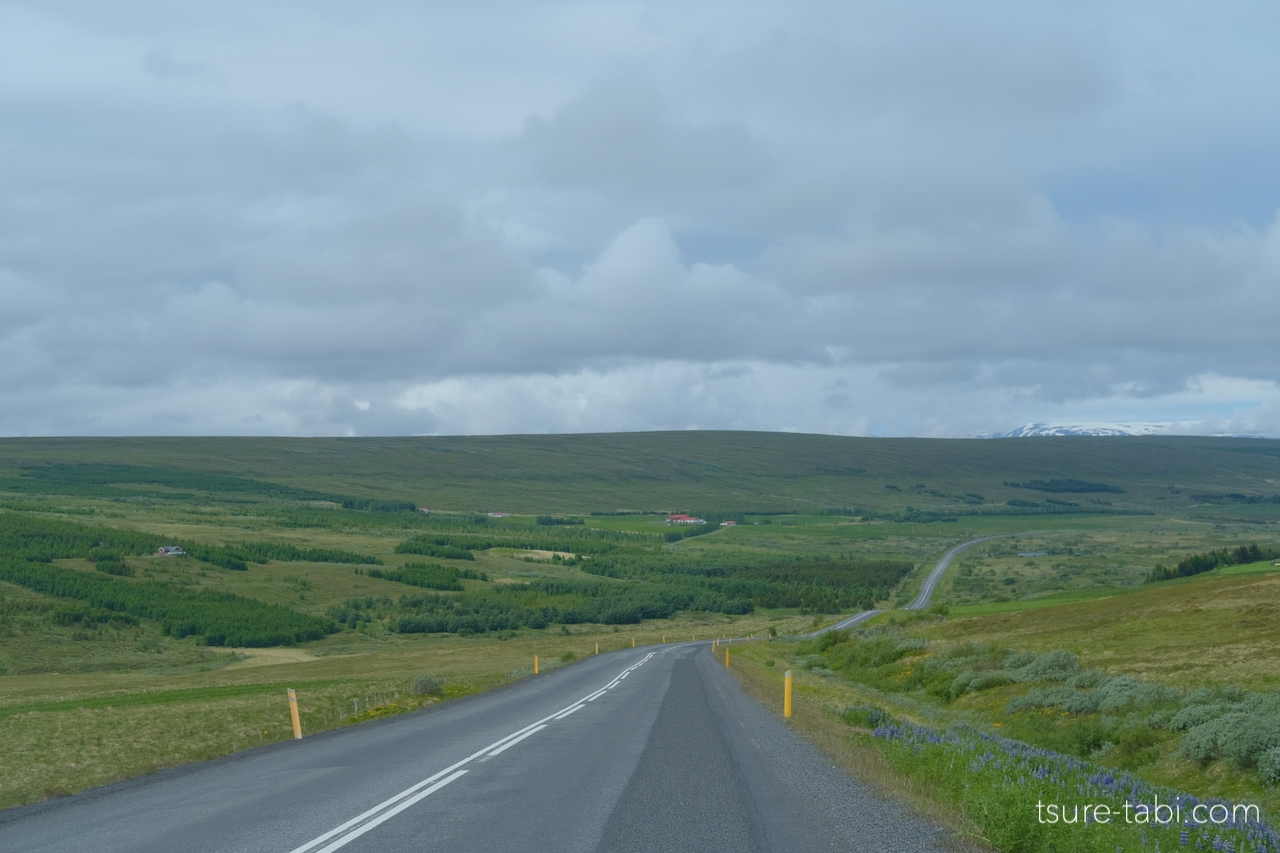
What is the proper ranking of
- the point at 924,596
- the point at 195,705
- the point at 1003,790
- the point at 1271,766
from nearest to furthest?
the point at 1003,790
the point at 1271,766
the point at 195,705
the point at 924,596

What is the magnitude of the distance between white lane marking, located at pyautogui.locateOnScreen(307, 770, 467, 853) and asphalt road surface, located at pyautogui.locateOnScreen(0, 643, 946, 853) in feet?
0.09

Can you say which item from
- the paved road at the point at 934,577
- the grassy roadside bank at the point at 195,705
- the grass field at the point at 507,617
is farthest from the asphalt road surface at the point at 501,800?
the paved road at the point at 934,577

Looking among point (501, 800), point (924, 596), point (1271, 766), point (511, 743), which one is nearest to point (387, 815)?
point (501, 800)

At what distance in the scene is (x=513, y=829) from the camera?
10.4 m

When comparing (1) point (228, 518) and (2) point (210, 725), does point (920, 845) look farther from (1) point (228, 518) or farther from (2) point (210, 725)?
(1) point (228, 518)

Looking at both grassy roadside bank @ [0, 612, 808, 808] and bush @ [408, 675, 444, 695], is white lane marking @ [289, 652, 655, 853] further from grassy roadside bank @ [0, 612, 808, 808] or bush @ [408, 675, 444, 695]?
bush @ [408, 675, 444, 695]

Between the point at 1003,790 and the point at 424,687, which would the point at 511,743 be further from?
the point at 424,687

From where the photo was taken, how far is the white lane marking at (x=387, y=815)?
9.73 metres

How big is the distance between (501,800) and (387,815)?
1574 millimetres

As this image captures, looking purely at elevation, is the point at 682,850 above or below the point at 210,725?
above

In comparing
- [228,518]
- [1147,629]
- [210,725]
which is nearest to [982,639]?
[1147,629]

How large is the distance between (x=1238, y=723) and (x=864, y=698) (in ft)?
47.1

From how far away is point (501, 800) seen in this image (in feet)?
39.7

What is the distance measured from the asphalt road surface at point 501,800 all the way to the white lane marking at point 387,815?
3 centimetres
